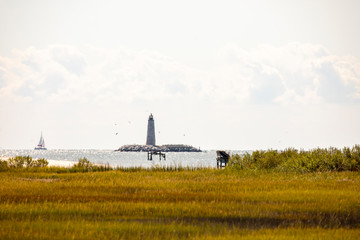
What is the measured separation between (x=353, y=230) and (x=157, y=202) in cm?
786

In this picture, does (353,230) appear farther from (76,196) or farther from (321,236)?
(76,196)

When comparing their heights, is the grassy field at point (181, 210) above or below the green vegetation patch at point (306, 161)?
below

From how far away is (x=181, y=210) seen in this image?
58.3ft

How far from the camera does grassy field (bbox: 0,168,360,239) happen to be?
544 inches

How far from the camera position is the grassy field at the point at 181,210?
13.8m

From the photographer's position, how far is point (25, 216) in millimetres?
16484

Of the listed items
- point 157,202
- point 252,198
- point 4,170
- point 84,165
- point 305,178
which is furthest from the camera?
point 84,165

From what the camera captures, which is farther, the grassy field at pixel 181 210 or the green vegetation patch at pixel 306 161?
the green vegetation patch at pixel 306 161

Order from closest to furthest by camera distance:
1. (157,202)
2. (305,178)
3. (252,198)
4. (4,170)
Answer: (157,202) < (252,198) < (305,178) < (4,170)

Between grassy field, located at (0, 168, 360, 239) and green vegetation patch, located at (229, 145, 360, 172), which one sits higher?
green vegetation patch, located at (229, 145, 360, 172)

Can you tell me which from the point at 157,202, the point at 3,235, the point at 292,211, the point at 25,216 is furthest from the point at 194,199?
the point at 3,235

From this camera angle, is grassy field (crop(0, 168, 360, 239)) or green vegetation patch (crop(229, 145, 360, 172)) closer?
grassy field (crop(0, 168, 360, 239))

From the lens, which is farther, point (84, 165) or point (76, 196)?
point (84, 165)

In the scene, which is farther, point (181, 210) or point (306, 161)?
point (306, 161)
